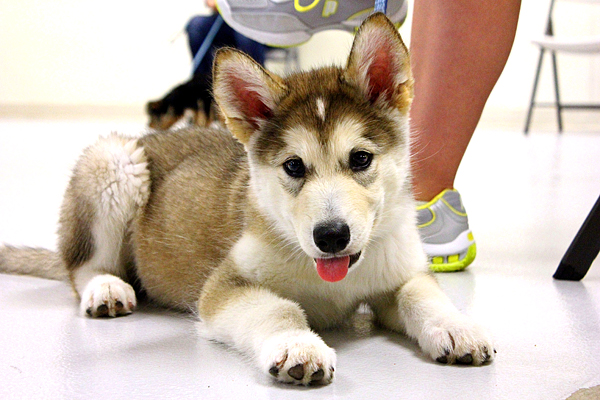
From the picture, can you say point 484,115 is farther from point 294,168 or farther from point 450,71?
point 294,168

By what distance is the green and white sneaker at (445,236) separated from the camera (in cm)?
279

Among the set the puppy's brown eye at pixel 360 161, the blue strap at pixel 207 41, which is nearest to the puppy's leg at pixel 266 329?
the puppy's brown eye at pixel 360 161

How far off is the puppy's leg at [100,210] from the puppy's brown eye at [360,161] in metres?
1.06

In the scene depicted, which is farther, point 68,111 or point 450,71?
point 68,111

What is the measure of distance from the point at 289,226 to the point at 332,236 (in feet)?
0.91

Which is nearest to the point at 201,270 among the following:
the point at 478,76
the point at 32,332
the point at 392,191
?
the point at 32,332

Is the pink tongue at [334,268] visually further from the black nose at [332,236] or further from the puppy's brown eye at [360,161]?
the puppy's brown eye at [360,161]

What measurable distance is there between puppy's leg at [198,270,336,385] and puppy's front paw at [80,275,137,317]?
357 millimetres

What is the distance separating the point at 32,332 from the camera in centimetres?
204

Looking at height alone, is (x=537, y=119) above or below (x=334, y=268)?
below

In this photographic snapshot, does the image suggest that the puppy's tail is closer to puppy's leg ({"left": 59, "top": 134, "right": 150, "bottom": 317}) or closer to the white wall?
puppy's leg ({"left": 59, "top": 134, "right": 150, "bottom": 317})

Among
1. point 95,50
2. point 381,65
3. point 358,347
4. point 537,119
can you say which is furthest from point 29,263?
point 537,119

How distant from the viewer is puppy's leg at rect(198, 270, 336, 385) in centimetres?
159

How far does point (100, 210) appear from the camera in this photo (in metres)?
2.49
